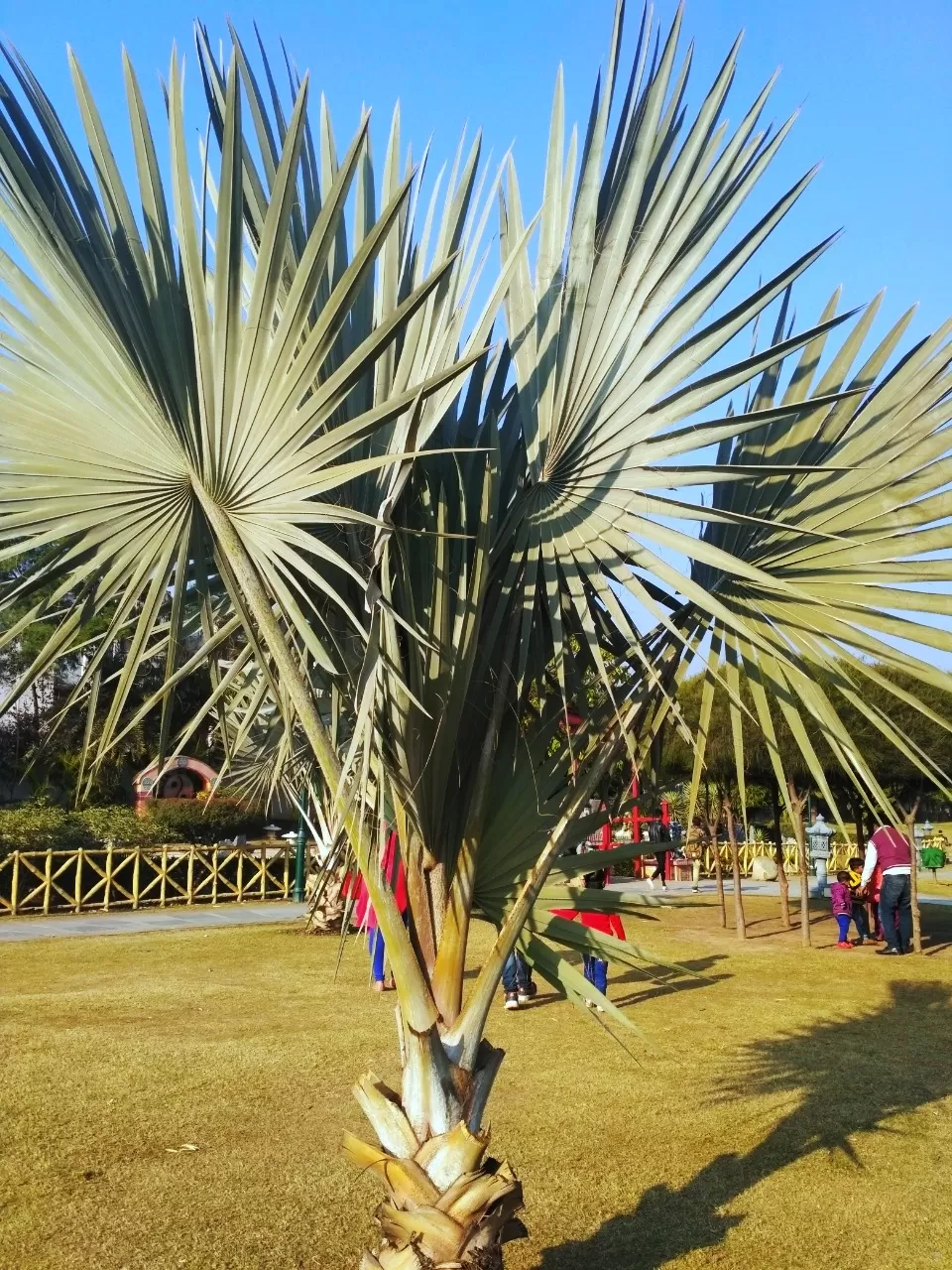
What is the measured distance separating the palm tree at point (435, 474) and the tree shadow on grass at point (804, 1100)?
119 centimetres

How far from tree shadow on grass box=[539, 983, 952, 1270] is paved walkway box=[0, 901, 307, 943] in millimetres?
8932

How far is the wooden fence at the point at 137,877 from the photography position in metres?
16.5

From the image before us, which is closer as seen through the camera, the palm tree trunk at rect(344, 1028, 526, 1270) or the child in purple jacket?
the palm tree trunk at rect(344, 1028, 526, 1270)

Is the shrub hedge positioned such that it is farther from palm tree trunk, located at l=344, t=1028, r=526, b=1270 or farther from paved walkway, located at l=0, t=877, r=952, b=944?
palm tree trunk, located at l=344, t=1028, r=526, b=1270

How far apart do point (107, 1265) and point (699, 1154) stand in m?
2.90

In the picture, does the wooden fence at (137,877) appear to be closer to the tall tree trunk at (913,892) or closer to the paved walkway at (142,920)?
the paved walkway at (142,920)

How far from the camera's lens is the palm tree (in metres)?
3.04

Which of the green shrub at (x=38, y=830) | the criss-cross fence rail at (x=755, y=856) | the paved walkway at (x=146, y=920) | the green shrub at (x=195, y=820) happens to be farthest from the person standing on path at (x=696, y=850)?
the green shrub at (x=38, y=830)

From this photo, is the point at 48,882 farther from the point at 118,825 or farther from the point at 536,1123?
the point at 536,1123

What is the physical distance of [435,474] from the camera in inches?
150

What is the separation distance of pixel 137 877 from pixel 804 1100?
12833 mm

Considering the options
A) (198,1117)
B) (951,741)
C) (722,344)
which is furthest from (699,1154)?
(951,741)

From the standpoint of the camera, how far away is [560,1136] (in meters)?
5.97

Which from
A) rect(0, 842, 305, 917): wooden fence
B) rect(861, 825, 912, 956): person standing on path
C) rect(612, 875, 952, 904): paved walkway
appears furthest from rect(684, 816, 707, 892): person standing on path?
rect(0, 842, 305, 917): wooden fence
